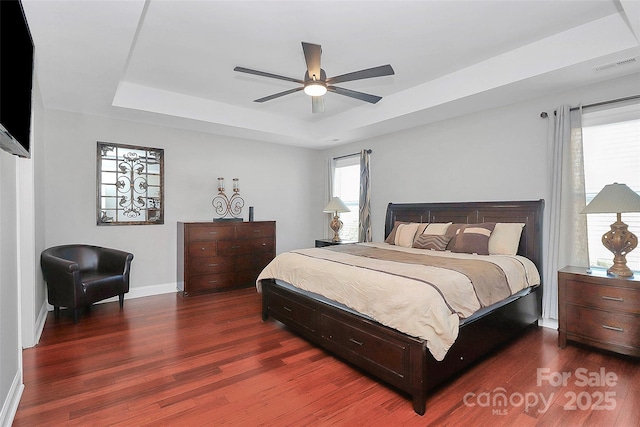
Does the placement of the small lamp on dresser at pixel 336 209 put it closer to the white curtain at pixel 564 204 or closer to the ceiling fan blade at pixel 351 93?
the ceiling fan blade at pixel 351 93

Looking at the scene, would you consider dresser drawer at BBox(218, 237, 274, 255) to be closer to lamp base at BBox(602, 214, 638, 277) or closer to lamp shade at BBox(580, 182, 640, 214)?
lamp shade at BBox(580, 182, 640, 214)

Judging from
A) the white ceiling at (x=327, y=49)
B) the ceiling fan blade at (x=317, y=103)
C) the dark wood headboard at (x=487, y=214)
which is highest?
the white ceiling at (x=327, y=49)

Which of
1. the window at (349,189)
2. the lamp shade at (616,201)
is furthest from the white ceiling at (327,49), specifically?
the window at (349,189)

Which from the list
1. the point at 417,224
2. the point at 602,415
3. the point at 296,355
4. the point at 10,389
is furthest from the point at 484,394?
the point at 10,389

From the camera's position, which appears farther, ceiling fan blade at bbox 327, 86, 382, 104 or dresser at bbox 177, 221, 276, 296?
dresser at bbox 177, 221, 276, 296

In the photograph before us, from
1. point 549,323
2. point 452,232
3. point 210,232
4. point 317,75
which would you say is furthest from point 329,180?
point 549,323

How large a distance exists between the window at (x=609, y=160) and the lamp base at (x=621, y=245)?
0.38m

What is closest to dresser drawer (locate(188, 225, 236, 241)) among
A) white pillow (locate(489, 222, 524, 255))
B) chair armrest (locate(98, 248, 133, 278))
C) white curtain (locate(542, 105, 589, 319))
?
chair armrest (locate(98, 248, 133, 278))

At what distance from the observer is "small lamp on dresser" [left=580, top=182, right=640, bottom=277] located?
268cm

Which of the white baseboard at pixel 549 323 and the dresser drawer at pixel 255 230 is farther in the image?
the dresser drawer at pixel 255 230

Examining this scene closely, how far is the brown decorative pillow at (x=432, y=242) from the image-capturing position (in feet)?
12.6

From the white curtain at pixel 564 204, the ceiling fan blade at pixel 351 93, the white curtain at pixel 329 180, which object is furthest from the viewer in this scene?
the white curtain at pixel 329 180

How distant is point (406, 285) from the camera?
2.23 meters

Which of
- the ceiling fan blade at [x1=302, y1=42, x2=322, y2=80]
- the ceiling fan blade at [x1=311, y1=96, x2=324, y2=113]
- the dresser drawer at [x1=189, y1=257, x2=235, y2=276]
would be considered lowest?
the dresser drawer at [x1=189, y1=257, x2=235, y2=276]
